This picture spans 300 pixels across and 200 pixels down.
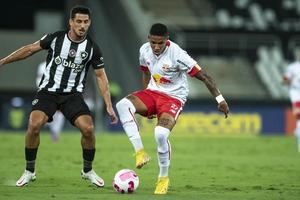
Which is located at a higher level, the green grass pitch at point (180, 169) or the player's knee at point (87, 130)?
the player's knee at point (87, 130)

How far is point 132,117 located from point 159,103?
19.5 inches

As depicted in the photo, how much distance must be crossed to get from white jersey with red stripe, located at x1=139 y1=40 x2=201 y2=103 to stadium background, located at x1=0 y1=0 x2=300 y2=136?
16.2 meters

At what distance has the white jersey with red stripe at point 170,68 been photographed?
11.9 metres

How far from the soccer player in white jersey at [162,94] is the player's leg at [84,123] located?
1.59ft

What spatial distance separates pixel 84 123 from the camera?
38.6 feet

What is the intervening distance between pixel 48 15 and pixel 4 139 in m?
12.7

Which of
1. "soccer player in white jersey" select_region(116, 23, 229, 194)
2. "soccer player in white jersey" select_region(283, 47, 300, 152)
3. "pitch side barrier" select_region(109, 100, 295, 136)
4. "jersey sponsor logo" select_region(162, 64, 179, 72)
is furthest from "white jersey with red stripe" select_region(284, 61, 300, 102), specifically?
"jersey sponsor logo" select_region(162, 64, 179, 72)

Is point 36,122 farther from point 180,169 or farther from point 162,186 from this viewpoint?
point 180,169

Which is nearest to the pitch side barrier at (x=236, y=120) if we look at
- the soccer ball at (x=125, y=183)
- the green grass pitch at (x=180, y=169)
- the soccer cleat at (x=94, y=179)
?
the green grass pitch at (x=180, y=169)

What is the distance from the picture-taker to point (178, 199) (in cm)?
1065

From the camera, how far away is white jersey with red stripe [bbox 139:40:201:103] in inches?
468

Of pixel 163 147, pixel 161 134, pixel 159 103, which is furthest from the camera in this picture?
pixel 159 103

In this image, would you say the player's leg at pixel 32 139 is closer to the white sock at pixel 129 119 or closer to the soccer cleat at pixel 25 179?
the soccer cleat at pixel 25 179

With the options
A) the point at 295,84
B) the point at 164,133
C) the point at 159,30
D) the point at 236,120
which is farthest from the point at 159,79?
the point at 236,120
